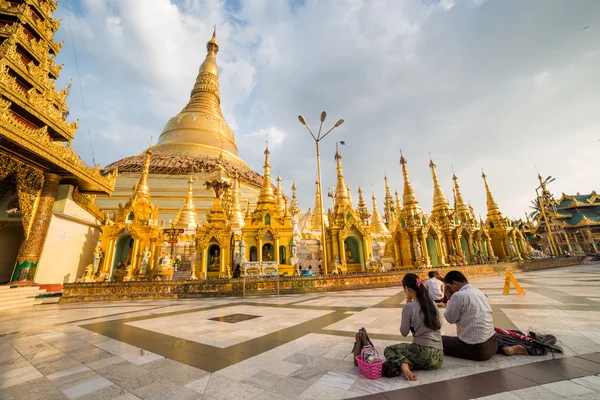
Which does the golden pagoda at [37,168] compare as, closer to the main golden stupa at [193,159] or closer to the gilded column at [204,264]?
the gilded column at [204,264]

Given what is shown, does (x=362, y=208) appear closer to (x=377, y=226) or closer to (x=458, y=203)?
(x=377, y=226)

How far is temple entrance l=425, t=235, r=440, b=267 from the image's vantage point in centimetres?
1966

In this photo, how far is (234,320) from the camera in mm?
6129

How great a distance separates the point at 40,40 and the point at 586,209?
223 feet

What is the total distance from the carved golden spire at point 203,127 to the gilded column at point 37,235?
24533mm

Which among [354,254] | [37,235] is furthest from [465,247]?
[37,235]

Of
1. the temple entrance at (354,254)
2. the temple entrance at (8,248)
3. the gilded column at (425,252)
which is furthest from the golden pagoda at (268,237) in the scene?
the temple entrance at (8,248)

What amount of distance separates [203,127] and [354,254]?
114 ft

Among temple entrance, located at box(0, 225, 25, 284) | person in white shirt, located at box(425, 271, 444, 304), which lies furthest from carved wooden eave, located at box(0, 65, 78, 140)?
person in white shirt, located at box(425, 271, 444, 304)

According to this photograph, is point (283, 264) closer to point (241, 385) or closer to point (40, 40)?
point (241, 385)

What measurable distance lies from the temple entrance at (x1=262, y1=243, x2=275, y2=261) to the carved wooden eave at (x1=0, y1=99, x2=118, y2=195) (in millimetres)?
11896

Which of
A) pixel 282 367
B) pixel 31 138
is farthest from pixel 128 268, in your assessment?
pixel 282 367

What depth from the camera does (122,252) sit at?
1805 cm

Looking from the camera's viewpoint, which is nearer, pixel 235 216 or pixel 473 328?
pixel 473 328
